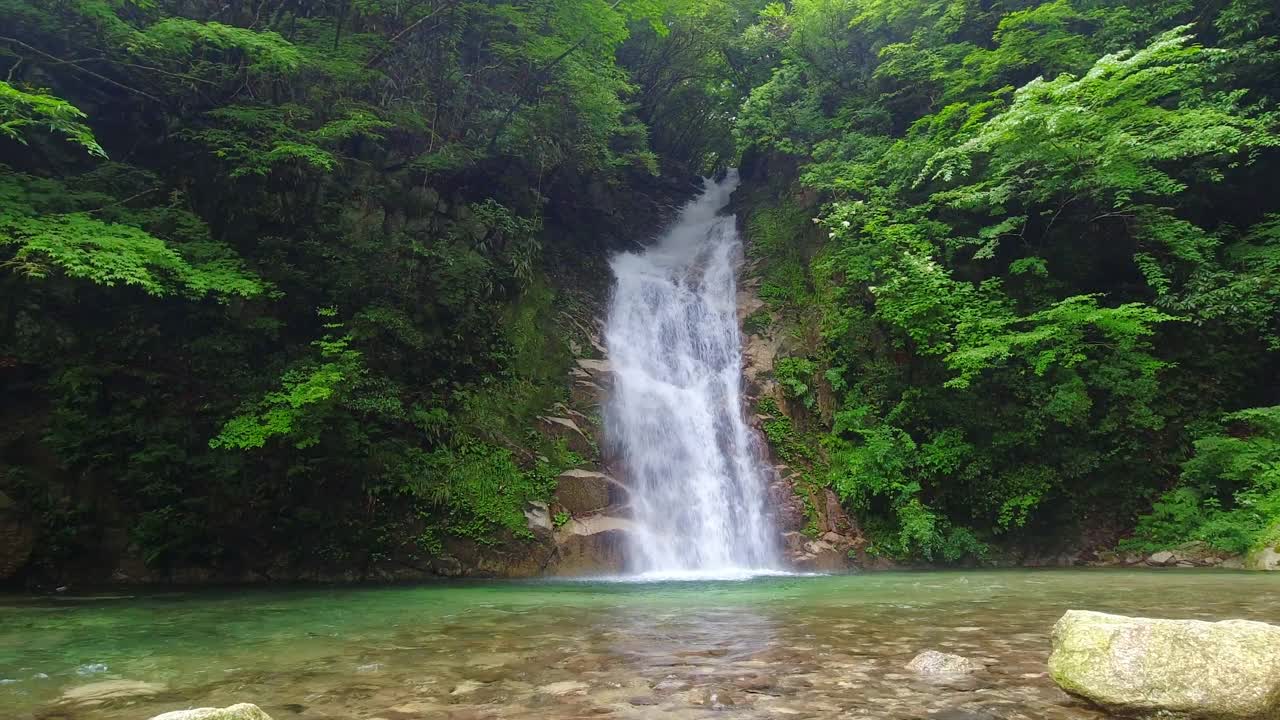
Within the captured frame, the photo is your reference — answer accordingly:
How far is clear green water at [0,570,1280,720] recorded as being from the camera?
3.26 meters

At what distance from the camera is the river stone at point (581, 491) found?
37.6 ft

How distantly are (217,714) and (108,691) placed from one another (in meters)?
2.11

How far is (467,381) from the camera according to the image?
12250 millimetres

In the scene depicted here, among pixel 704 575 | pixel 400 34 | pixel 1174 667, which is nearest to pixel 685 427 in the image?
pixel 704 575

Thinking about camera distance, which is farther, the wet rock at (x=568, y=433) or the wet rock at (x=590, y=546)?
the wet rock at (x=568, y=433)

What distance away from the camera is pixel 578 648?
Answer: 4582 millimetres

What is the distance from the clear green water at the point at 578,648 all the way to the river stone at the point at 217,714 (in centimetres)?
86

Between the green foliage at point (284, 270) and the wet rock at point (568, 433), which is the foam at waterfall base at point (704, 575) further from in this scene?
the wet rock at point (568, 433)

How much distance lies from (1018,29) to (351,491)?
15877mm

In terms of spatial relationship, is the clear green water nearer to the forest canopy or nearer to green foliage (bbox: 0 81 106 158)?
the forest canopy

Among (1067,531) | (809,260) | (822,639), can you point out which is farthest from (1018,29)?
(822,639)

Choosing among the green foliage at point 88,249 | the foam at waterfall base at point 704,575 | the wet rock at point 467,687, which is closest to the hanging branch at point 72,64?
the green foliage at point 88,249

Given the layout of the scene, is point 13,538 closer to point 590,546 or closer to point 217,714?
point 590,546

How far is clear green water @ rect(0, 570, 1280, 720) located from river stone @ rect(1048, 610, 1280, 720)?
181 mm
